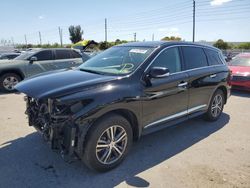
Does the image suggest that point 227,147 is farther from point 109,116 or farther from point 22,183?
point 22,183

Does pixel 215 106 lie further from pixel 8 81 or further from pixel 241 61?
pixel 8 81

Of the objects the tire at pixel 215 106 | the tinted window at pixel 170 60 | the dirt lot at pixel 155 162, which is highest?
the tinted window at pixel 170 60

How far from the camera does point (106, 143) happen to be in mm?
3424

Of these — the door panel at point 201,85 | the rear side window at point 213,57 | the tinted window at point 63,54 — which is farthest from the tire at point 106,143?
the tinted window at point 63,54

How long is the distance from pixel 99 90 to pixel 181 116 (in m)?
1.96

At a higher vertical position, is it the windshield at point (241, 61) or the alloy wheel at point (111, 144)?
the windshield at point (241, 61)

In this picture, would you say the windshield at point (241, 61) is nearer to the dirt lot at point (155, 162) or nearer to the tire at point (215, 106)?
the tire at point (215, 106)

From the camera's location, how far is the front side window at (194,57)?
4684mm

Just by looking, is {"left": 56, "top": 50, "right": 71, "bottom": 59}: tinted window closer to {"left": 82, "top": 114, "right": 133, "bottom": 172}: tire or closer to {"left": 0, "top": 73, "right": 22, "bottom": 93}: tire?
{"left": 0, "top": 73, "right": 22, "bottom": 93}: tire

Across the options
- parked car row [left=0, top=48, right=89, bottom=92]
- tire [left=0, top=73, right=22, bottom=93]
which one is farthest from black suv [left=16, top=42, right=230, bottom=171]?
tire [left=0, top=73, right=22, bottom=93]

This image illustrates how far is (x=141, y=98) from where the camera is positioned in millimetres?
3688

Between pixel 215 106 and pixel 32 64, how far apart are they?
279 inches

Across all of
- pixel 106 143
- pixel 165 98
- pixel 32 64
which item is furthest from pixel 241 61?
pixel 106 143

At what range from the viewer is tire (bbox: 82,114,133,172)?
3181mm
